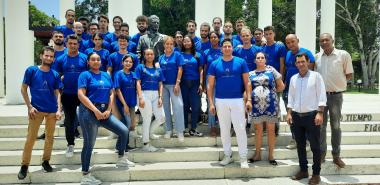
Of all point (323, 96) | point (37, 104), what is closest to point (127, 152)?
point (37, 104)

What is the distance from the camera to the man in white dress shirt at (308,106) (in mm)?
6117

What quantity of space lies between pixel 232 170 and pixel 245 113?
3.63 feet

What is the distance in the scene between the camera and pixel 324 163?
22.7ft

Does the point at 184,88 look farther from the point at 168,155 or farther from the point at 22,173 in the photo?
the point at 22,173

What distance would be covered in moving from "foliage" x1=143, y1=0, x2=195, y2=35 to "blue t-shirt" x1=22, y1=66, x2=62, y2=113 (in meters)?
25.6

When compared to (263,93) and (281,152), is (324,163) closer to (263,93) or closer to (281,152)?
(281,152)

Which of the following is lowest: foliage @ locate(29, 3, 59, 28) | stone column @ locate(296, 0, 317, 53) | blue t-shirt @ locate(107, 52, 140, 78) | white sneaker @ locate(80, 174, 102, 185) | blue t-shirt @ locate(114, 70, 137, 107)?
white sneaker @ locate(80, 174, 102, 185)

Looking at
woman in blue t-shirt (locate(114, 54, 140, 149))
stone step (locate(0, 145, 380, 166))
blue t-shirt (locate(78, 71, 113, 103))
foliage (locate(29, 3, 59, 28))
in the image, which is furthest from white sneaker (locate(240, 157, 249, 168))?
foliage (locate(29, 3, 59, 28))

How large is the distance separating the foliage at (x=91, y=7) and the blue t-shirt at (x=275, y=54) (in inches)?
1367

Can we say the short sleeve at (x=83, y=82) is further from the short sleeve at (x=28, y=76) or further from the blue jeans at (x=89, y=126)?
the short sleeve at (x=28, y=76)

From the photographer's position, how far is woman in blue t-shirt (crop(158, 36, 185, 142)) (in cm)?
739

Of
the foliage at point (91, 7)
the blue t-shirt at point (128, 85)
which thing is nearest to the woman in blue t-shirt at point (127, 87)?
the blue t-shirt at point (128, 85)

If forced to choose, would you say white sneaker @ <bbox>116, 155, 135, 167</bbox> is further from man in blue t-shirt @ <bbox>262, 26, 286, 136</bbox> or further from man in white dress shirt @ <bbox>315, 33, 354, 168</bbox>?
man in white dress shirt @ <bbox>315, 33, 354, 168</bbox>

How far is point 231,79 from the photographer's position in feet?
21.2
